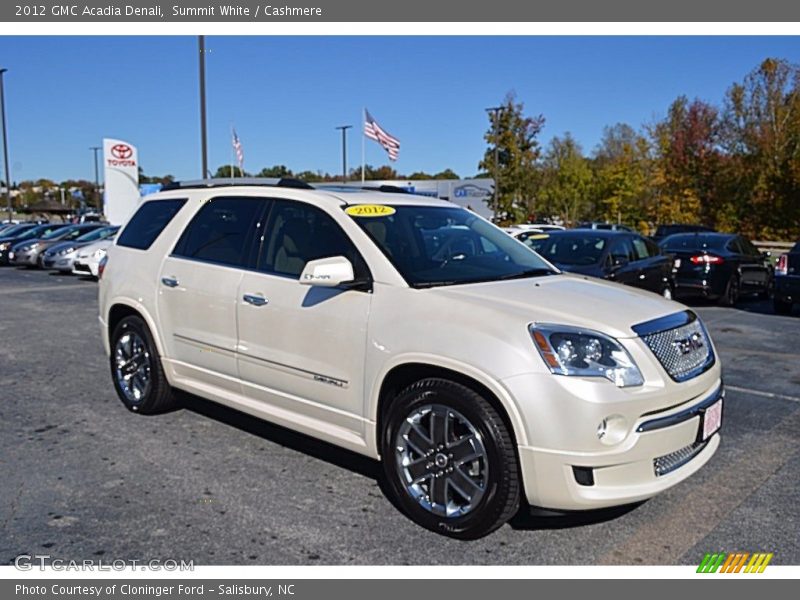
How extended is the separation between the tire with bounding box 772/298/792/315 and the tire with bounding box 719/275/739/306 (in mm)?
1051

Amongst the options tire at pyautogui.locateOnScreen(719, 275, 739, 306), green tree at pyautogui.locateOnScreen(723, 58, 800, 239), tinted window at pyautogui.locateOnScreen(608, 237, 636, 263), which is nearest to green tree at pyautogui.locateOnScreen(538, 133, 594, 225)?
green tree at pyautogui.locateOnScreen(723, 58, 800, 239)

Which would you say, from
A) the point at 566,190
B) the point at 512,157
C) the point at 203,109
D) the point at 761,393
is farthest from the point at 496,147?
the point at 761,393

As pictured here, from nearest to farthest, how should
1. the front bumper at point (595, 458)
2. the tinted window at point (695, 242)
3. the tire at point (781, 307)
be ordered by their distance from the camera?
the front bumper at point (595, 458) → the tire at point (781, 307) → the tinted window at point (695, 242)

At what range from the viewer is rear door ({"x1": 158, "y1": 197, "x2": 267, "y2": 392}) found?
184 inches

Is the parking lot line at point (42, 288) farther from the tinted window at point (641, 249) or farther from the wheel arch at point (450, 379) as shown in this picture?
the wheel arch at point (450, 379)

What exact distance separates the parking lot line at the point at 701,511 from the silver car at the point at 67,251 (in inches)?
718

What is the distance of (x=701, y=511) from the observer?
3873 mm

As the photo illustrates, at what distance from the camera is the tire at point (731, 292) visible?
1296cm

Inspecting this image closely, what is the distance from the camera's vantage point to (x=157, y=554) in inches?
132

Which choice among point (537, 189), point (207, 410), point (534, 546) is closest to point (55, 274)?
point (207, 410)

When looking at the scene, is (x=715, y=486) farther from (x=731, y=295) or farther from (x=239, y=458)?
(x=731, y=295)

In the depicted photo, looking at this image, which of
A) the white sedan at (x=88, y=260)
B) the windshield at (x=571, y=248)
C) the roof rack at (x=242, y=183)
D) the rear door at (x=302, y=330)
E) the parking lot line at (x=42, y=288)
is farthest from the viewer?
the white sedan at (x=88, y=260)

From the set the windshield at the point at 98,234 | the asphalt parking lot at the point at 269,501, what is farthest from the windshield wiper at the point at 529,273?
the windshield at the point at 98,234
